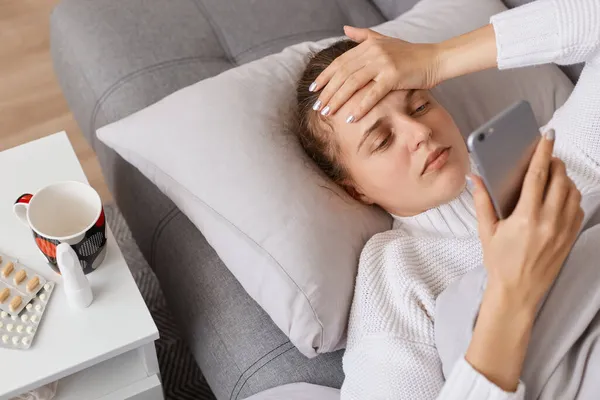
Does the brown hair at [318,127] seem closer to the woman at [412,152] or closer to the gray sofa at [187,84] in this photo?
the woman at [412,152]

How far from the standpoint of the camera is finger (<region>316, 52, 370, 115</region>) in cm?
110

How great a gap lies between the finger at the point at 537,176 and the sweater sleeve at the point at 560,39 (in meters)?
0.35

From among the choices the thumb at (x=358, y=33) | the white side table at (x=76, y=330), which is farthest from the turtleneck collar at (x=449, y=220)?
the white side table at (x=76, y=330)

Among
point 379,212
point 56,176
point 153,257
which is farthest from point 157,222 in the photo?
point 379,212

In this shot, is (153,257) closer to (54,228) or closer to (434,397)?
(54,228)

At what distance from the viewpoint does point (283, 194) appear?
111 cm

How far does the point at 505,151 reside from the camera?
76 cm

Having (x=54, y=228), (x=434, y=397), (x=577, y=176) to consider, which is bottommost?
(x=434, y=397)

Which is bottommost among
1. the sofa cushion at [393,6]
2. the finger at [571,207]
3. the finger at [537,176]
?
the sofa cushion at [393,6]

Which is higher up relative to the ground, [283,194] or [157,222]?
[283,194]

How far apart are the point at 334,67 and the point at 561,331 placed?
53cm

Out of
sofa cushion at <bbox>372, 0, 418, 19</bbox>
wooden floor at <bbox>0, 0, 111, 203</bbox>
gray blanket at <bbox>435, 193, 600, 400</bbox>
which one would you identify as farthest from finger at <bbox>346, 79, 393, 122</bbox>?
wooden floor at <bbox>0, 0, 111, 203</bbox>

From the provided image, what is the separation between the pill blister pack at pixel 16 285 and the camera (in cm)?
106

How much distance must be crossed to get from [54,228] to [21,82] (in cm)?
124
